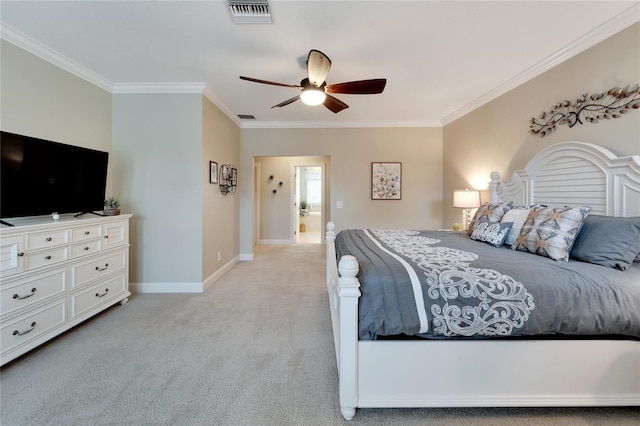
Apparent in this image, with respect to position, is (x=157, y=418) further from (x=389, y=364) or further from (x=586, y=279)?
(x=586, y=279)

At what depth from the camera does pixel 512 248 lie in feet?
6.84

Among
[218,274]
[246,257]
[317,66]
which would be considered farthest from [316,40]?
[246,257]

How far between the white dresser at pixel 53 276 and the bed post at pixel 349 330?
2.20 metres

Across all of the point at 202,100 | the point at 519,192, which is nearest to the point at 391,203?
the point at 519,192

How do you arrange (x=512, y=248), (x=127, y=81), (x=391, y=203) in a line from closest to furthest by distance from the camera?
(x=512, y=248)
(x=127, y=81)
(x=391, y=203)

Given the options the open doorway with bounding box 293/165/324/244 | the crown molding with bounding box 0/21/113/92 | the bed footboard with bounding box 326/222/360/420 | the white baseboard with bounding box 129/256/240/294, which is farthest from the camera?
the open doorway with bounding box 293/165/324/244

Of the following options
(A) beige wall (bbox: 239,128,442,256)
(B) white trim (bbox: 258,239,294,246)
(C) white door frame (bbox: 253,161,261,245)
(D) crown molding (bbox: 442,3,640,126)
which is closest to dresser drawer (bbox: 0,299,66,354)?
(A) beige wall (bbox: 239,128,442,256)

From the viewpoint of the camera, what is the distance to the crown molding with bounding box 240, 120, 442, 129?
15.3 ft

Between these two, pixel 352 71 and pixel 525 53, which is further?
pixel 352 71

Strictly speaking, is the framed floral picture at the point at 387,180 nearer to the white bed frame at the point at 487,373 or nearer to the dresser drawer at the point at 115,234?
the white bed frame at the point at 487,373

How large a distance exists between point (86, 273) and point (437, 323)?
2.86m

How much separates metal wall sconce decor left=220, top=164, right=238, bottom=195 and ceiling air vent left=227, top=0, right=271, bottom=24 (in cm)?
229

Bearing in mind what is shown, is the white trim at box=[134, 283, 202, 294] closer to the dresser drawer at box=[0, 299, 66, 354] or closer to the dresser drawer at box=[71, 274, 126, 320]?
the dresser drawer at box=[71, 274, 126, 320]

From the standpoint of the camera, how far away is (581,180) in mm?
2205
